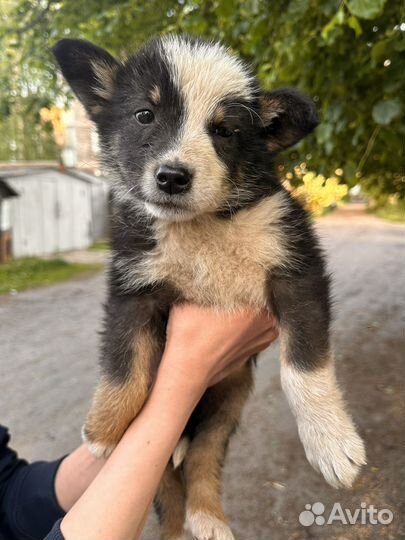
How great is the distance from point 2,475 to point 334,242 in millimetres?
15043

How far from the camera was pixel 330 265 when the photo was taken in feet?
14.6

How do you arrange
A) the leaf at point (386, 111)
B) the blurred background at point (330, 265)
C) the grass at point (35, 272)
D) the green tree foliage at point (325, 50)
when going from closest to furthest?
the leaf at point (386, 111)
the green tree foliage at point (325, 50)
the blurred background at point (330, 265)
the grass at point (35, 272)

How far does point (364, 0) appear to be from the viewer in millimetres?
1955

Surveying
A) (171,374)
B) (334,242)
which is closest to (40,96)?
(171,374)

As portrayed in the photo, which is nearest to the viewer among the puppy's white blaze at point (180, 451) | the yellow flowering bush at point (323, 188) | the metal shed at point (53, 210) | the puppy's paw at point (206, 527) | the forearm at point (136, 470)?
the forearm at point (136, 470)

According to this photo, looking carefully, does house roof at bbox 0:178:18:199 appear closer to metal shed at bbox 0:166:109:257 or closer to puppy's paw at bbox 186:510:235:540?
metal shed at bbox 0:166:109:257

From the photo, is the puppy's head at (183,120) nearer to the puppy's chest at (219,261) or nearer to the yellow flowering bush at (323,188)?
the puppy's chest at (219,261)

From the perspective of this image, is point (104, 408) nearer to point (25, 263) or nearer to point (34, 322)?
point (34, 322)

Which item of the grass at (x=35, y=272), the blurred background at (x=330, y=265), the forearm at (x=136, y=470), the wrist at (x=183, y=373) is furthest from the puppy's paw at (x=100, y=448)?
the grass at (x=35, y=272)

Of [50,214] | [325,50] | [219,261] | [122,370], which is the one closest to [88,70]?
[219,261]

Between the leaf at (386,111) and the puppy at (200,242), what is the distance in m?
0.49

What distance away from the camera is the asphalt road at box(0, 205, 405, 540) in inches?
124

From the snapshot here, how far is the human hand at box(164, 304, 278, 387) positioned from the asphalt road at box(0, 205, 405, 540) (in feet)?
2.02

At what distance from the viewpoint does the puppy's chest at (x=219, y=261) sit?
1951 mm
